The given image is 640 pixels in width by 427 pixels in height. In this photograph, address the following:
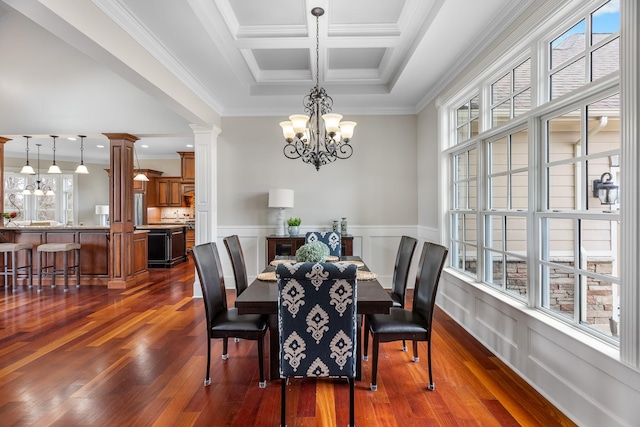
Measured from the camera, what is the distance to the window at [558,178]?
76.0 inches

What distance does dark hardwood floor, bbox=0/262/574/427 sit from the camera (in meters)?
2.10

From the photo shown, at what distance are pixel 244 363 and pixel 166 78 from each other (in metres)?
2.90

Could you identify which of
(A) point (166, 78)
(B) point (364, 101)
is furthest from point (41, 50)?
(B) point (364, 101)

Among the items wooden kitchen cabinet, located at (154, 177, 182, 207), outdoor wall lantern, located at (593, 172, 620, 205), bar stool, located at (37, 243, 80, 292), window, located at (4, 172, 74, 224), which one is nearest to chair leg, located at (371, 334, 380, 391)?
outdoor wall lantern, located at (593, 172, 620, 205)

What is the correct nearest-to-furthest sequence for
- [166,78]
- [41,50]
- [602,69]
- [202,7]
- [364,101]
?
[602,69] < [202,7] < [166,78] < [41,50] < [364,101]

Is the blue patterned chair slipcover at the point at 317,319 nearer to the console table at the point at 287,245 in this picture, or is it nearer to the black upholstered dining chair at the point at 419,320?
the black upholstered dining chair at the point at 419,320

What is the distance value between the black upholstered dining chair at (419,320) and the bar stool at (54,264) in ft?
17.4

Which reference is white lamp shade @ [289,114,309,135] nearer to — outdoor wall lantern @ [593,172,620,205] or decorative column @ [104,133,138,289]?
outdoor wall lantern @ [593,172,620,205]

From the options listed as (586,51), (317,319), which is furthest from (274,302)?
(586,51)

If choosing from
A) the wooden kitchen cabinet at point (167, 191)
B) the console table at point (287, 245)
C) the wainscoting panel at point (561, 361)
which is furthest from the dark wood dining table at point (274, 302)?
the wooden kitchen cabinet at point (167, 191)

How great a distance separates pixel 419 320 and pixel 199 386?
1670 millimetres

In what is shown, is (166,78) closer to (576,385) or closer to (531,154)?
(531,154)

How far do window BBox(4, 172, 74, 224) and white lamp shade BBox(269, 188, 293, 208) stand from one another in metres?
8.24

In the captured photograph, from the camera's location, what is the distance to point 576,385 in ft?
6.58
